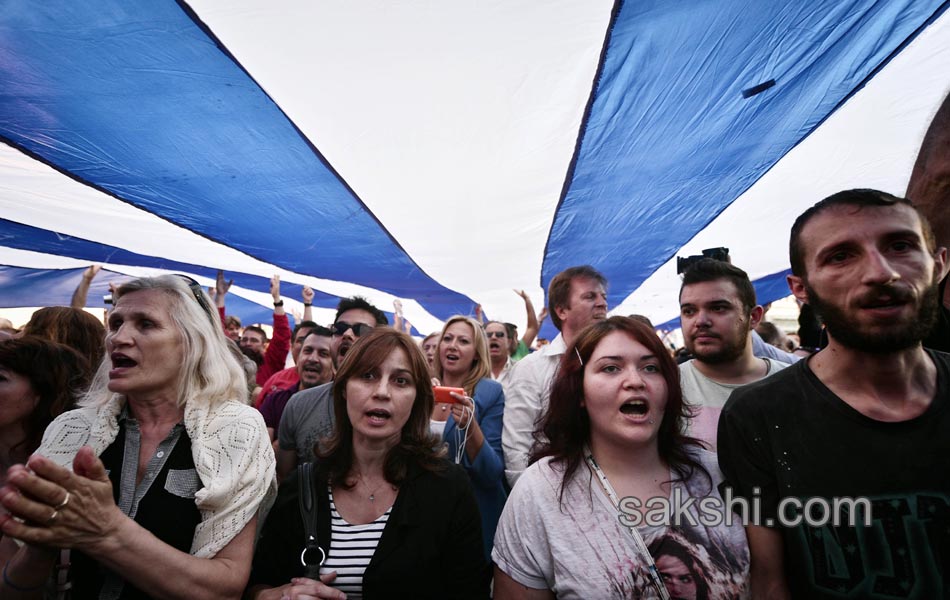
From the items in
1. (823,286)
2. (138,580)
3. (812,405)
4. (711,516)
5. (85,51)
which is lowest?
(138,580)

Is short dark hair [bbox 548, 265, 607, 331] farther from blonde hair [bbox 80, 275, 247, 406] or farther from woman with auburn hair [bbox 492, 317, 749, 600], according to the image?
blonde hair [bbox 80, 275, 247, 406]

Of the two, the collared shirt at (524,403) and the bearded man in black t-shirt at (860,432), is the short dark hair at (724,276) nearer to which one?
the collared shirt at (524,403)

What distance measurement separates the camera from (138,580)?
121 cm

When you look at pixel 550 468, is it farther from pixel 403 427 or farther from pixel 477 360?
pixel 477 360

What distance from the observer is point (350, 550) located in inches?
62.2

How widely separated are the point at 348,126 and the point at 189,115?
0.88m

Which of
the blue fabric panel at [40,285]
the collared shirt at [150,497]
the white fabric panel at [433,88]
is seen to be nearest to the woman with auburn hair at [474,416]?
the collared shirt at [150,497]

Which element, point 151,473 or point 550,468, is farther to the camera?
point 550,468

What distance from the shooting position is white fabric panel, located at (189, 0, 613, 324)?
216 centimetres

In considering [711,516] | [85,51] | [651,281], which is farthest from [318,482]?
[651,281]

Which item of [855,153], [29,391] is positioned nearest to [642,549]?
[29,391]

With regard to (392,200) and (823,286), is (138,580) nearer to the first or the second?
(823,286)

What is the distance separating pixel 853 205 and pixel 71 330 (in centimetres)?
333

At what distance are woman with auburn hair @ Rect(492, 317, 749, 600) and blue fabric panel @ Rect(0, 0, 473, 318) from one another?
2.33 meters
